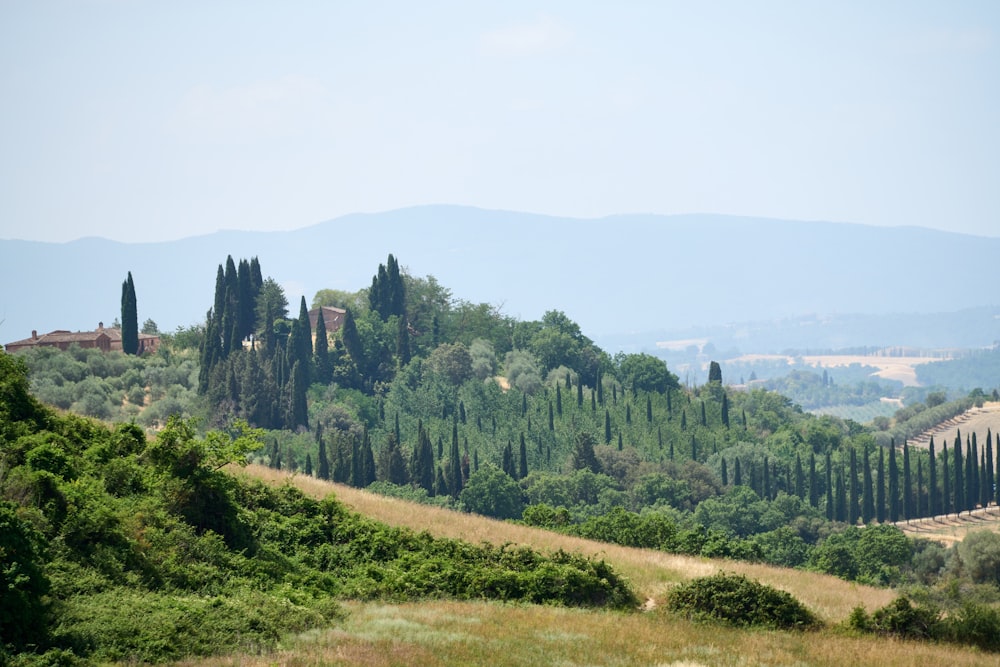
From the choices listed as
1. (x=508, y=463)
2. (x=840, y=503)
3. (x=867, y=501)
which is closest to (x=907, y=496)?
(x=867, y=501)

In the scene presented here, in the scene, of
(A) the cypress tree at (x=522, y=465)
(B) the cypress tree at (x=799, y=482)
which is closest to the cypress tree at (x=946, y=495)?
(B) the cypress tree at (x=799, y=482)

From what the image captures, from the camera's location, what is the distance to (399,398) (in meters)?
133

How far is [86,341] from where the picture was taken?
127500mm

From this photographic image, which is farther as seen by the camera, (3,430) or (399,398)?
(399,398)

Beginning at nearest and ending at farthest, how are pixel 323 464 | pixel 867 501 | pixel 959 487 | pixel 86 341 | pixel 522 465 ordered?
pixel 323 464
pixel 522 465
pixel 867 501
pixel 959 487
pixel 86 341

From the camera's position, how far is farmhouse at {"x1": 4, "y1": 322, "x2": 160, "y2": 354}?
408 ft

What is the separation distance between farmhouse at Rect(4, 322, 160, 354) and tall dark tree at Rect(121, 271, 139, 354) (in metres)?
2.82

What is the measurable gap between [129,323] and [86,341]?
839 cm

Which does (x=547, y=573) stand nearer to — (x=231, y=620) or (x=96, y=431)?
(x=231, y=620)

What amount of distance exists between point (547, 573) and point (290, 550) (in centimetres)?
726

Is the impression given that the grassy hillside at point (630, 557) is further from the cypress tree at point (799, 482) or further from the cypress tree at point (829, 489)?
the cypress tree at point (799, 482)

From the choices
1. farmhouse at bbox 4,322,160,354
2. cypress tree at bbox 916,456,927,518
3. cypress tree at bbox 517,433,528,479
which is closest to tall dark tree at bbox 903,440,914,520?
cypress tree at bbox 916,456,927,518

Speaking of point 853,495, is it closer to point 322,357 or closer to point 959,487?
point 959,487

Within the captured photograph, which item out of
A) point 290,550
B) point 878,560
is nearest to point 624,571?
point 290,550
